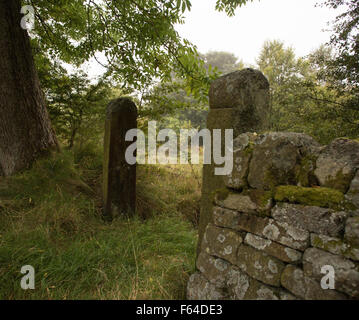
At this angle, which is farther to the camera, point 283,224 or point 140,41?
point 140,41

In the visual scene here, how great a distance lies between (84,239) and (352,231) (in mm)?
2904

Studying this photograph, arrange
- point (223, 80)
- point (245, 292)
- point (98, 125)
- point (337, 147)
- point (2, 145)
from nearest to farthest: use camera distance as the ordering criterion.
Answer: point (337, 147)
point (245, 292)
point (223, 80)
point (2, 145)
point (98, 125)

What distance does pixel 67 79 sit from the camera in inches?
200

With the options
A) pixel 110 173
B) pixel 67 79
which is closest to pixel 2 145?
pixel 110 173

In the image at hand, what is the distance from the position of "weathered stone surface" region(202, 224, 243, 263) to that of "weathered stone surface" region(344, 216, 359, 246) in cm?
71

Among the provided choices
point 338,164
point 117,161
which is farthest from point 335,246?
point 117,161

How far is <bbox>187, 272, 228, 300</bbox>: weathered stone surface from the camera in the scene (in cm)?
176

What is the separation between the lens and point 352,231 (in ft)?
3.73

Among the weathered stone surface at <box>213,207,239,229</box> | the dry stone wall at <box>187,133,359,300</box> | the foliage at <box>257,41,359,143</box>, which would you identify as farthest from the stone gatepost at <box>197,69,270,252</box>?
the foliage at <box>257,41,359,143</box>

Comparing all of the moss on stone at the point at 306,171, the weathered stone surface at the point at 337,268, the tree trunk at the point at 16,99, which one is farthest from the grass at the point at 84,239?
the moss on stone at the point at 306,171

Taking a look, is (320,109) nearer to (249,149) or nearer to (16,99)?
(249,149)

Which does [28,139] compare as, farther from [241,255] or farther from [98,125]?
[241,255]

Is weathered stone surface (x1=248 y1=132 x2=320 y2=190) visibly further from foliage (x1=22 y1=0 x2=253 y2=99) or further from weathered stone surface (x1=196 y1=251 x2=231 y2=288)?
foliage (x1=22 y1=0 x2=253 y2=99)
